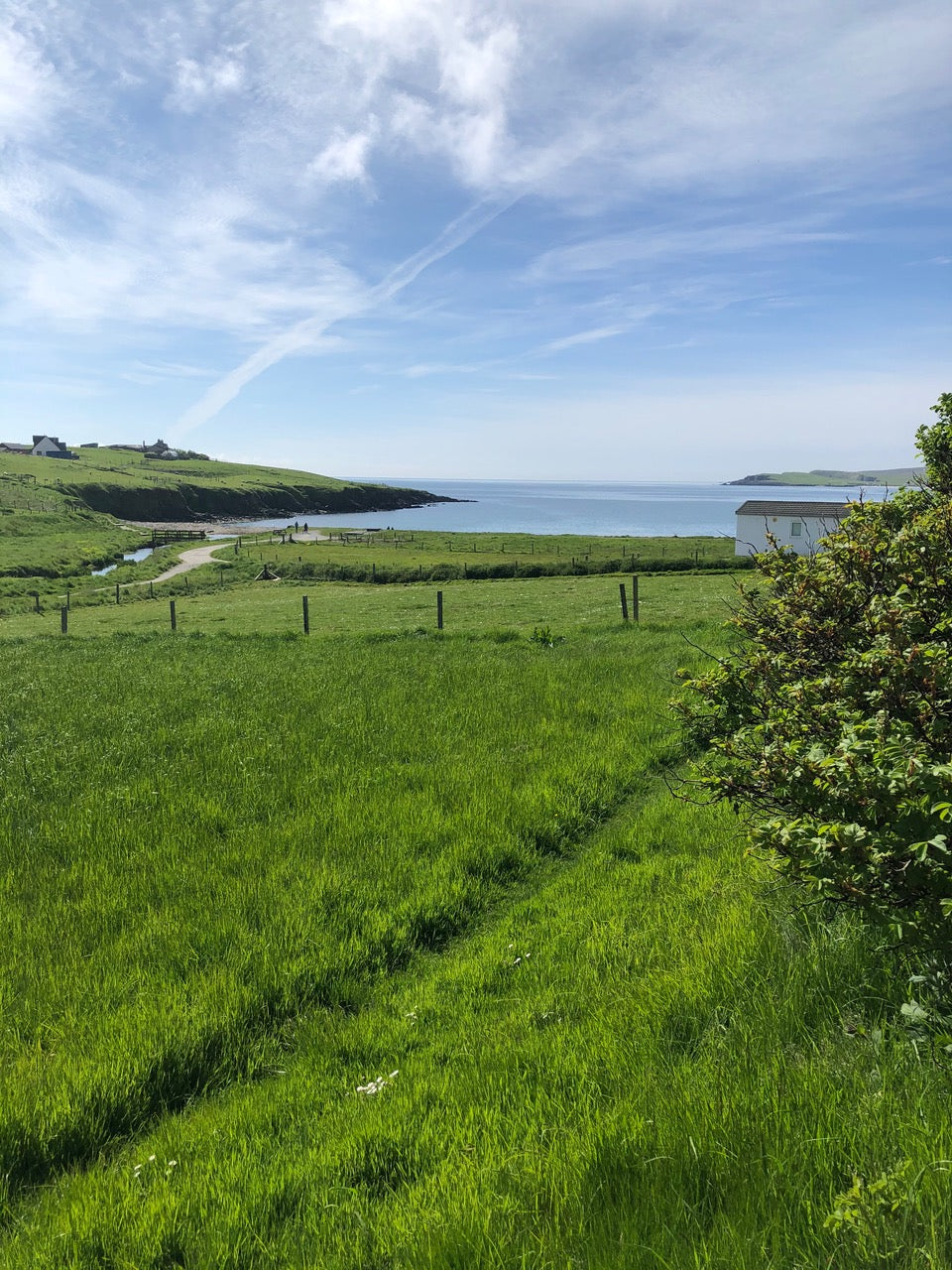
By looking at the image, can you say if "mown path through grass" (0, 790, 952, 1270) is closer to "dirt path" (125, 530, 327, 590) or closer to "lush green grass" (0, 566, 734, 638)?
"lush green grass" (0, 566, 734, 638)

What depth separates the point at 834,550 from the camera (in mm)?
5707

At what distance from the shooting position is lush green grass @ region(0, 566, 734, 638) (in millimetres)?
35688

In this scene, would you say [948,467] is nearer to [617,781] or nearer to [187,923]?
[617,781]

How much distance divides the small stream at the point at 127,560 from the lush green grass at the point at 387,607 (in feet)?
44.4

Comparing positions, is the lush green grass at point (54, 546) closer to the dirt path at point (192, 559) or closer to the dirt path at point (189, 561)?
the dirt path at point (192, 559)

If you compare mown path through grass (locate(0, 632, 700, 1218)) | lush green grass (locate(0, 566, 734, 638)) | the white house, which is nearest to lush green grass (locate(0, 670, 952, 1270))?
mown path through grass (locate(0, 632, 700, 1218))

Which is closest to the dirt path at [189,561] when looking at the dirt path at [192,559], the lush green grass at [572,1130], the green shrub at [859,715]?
the dirt path at [192,559]

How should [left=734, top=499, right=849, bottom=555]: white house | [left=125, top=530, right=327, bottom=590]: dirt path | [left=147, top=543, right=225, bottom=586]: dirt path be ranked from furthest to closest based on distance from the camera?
[left=734, top=499, right=849, bottom=555]: white house < [left=147, top=543, right=225, bottom=586]: dirt path < [left=125, top=530, right=327, bottom=590]: dirt path

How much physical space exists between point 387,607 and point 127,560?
56.6 m

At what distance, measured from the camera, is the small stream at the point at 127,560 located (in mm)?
75619

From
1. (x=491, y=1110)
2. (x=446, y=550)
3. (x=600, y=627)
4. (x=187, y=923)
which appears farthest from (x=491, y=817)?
(x=446, y=550)

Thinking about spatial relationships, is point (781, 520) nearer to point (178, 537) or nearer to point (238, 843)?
point (238, 843)

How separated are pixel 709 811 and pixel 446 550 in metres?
89.8

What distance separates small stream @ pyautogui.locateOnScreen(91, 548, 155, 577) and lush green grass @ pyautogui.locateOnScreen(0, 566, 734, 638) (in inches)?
533
